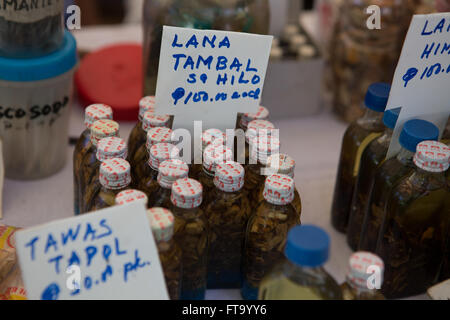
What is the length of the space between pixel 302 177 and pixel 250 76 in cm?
43

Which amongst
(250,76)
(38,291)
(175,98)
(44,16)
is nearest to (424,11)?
(250,76)

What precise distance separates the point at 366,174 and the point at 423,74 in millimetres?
217

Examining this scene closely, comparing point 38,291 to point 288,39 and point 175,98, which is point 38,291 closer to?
point 175,98

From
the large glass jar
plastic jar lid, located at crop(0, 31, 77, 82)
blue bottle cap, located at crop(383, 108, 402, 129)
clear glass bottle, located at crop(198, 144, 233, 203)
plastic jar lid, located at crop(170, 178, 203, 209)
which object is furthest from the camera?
the large glass jar

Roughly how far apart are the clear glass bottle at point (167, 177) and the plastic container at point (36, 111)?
0.45 m

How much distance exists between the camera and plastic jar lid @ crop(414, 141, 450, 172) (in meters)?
0.95

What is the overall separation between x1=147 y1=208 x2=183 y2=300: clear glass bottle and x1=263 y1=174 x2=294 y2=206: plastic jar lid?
0.53ft

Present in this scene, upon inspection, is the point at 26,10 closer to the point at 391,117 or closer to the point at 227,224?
the point at 227,224

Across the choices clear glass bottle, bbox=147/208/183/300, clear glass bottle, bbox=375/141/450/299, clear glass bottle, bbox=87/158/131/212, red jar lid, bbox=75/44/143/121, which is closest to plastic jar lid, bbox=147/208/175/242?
clear glass bottle, bbox=147/208/183/300

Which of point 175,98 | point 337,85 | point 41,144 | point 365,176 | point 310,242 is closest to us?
point 310,242

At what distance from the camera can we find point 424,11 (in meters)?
1.52

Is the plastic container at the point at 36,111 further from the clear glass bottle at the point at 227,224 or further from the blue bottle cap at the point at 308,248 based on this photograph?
the blue bottle cap at the point at 308,248

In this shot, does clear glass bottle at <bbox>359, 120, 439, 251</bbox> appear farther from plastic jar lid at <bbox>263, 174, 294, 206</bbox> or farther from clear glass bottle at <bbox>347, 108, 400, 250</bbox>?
plastic jar lid at <bbox>263, 174, 294, 206</bbox>

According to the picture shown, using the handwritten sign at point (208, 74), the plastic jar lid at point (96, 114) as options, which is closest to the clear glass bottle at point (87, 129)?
the plastic jar lid at point (96, 114)
